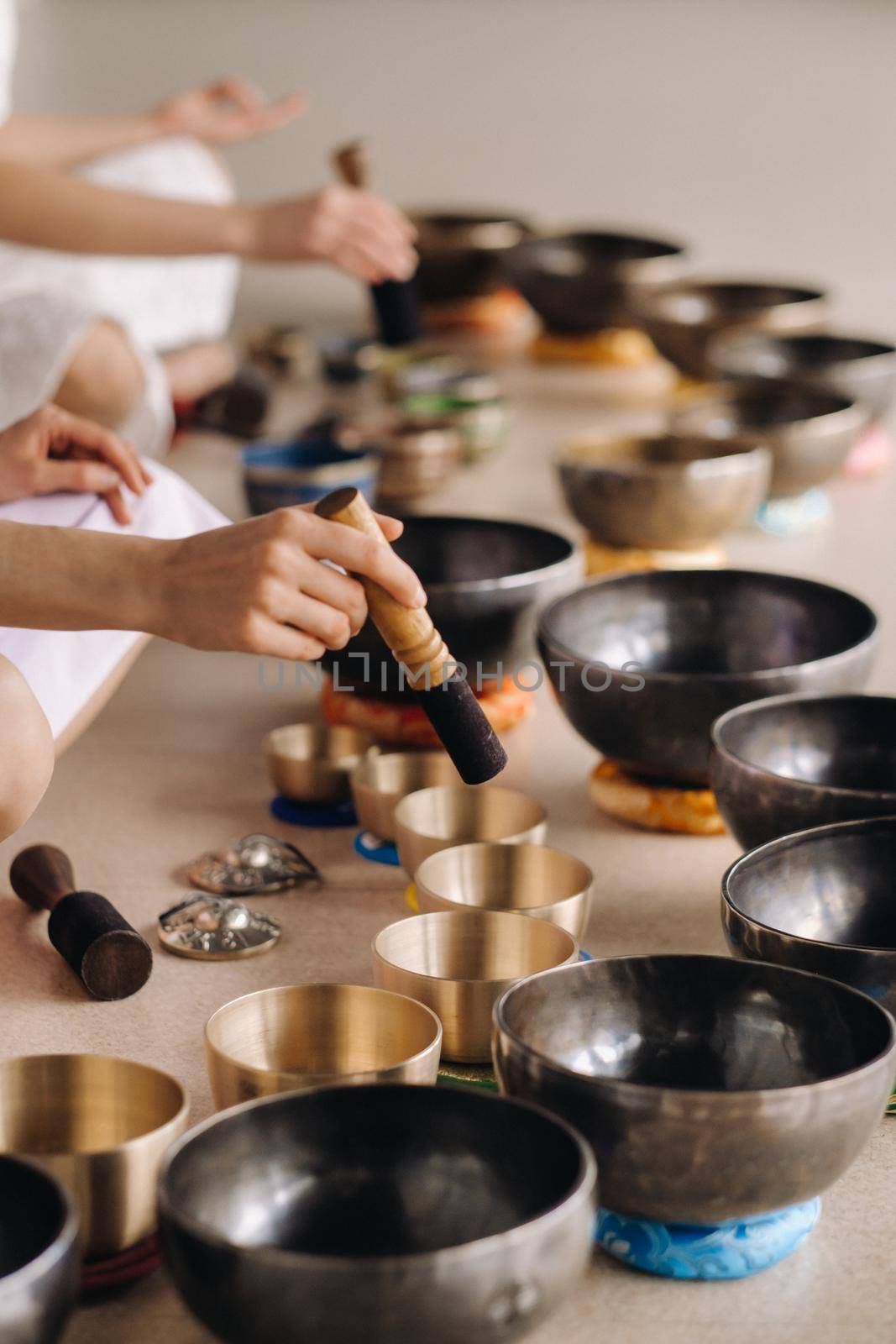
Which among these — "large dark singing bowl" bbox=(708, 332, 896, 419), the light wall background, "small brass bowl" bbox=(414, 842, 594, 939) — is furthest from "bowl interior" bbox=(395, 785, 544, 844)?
the light wall background

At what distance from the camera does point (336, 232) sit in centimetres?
244

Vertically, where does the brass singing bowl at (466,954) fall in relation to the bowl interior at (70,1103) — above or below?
below

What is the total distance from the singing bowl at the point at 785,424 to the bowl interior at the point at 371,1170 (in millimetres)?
1797

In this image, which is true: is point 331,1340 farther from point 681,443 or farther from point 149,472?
point 681,443

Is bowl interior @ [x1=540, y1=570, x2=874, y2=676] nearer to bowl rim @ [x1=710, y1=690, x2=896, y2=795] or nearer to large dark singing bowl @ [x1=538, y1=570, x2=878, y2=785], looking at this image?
large dark singing bowl @ [x1=538, y1=570, x2=878, y2=785]

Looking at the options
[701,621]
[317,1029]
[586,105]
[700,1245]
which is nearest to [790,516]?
[701,621]

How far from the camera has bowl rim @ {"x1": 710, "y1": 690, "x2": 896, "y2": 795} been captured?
1499mm

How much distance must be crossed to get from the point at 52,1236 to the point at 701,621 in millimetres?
1287

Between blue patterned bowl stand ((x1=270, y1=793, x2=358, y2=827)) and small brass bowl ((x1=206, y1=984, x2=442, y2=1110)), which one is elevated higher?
small brass bowl ((x1=206, y1=984, x2=442, y2=1110))

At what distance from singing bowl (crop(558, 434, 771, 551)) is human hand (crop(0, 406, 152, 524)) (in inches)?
32.8

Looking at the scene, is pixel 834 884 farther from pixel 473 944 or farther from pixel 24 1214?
pixel 24 1214

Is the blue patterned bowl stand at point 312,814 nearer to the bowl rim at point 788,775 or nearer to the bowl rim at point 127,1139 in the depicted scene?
the bowl rim at point 788,775

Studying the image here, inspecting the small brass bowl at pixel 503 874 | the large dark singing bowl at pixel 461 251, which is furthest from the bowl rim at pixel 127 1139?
the large dark singing bowl at pixel 461 251

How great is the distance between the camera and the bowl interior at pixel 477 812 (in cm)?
179
